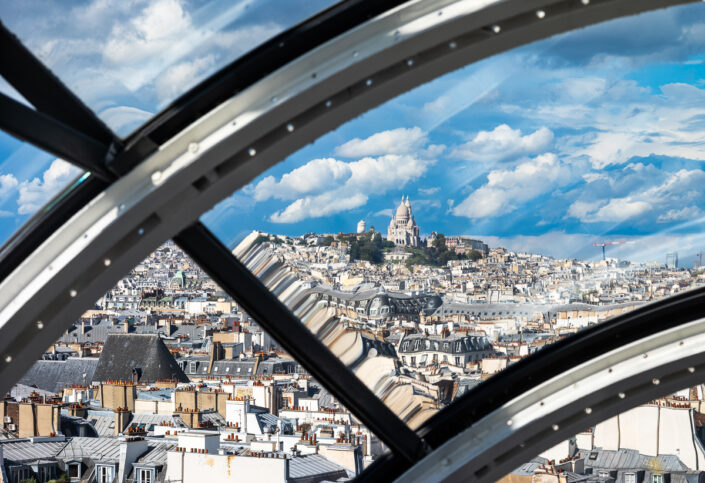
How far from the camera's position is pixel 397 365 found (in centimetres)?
307

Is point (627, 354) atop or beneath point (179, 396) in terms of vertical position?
beneath

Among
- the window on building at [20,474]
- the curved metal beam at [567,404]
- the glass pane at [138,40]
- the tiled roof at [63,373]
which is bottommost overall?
the curved metal beam at [567,404]

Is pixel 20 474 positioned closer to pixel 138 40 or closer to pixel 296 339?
pixel 296 339

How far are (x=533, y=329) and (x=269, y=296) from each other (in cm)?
172

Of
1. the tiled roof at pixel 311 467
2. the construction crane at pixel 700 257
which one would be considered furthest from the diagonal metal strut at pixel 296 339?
the tiled roof at pixel 311 467

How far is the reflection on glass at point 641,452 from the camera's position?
10.9 metres

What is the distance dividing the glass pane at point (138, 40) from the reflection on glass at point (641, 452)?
9.47 metres

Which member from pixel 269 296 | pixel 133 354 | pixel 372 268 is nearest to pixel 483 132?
pixel 372 268

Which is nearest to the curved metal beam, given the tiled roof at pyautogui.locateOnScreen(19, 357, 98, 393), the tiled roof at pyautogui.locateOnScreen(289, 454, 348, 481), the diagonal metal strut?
the diagonal metal strut

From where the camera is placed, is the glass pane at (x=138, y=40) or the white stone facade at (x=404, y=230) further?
the white stone facade at (x=404, y=230)

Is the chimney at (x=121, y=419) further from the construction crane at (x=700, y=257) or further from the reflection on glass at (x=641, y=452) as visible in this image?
the construction crane at (x=700, y=257)

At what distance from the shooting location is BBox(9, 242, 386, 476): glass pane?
1258 cm

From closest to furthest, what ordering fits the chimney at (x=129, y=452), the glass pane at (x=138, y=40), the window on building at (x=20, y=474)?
the glass pane at (x=138, y=40) → the window on building at (x=20, y=474) → the chimney at (x=129, y=452)

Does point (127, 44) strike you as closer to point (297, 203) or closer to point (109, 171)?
point (109, 171)
